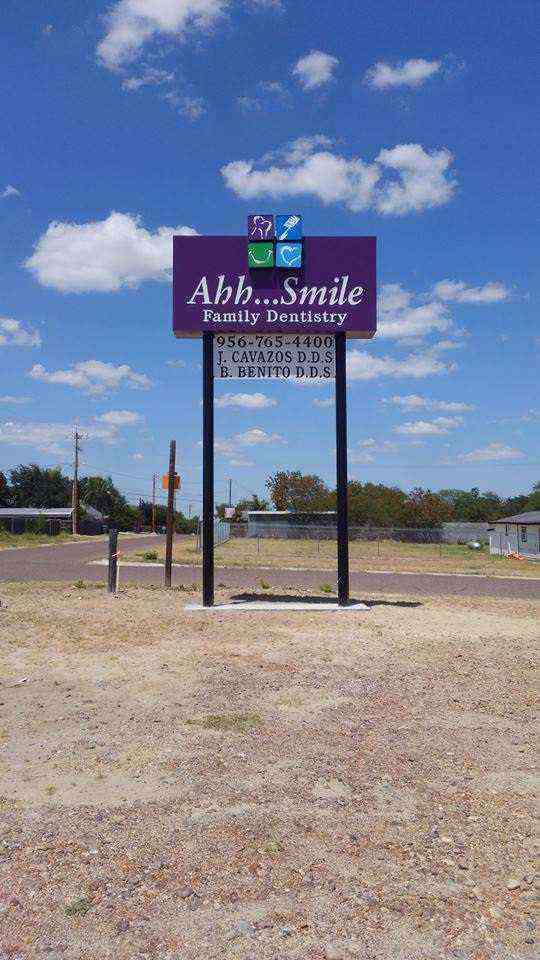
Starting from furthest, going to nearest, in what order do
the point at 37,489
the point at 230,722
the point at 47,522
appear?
the point at 37,489
the point at 47,522
the point at 230,722

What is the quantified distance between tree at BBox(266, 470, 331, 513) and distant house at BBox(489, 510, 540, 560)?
3830 centimetres

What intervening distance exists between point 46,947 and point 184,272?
40.3ft

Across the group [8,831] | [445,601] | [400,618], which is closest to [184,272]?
[400,618]

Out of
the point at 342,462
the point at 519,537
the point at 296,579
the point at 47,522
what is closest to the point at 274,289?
the point at 342,462

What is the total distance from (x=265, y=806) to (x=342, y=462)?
385 inches

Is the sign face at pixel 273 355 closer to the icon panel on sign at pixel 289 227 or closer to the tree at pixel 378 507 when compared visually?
the icon panel on sign at pixel 289 227

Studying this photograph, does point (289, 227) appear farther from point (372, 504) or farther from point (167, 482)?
point (372, 504)

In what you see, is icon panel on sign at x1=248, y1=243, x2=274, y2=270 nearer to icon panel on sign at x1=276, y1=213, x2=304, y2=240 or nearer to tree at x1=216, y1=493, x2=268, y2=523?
icon panel on sign at x1=276, y1=213, x2=304, y2=240

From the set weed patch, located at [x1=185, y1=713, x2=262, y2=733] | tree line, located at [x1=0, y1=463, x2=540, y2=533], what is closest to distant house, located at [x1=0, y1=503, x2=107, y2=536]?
tree line, located at [x1=0, y1=463, x2=540, y2=533]

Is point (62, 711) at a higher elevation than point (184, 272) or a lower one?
lower

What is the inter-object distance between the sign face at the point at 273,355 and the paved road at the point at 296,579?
17.5ft

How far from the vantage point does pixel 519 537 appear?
48.1 metres

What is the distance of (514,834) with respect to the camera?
4016mm

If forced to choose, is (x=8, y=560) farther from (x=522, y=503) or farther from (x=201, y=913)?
(x=522, y=503)
